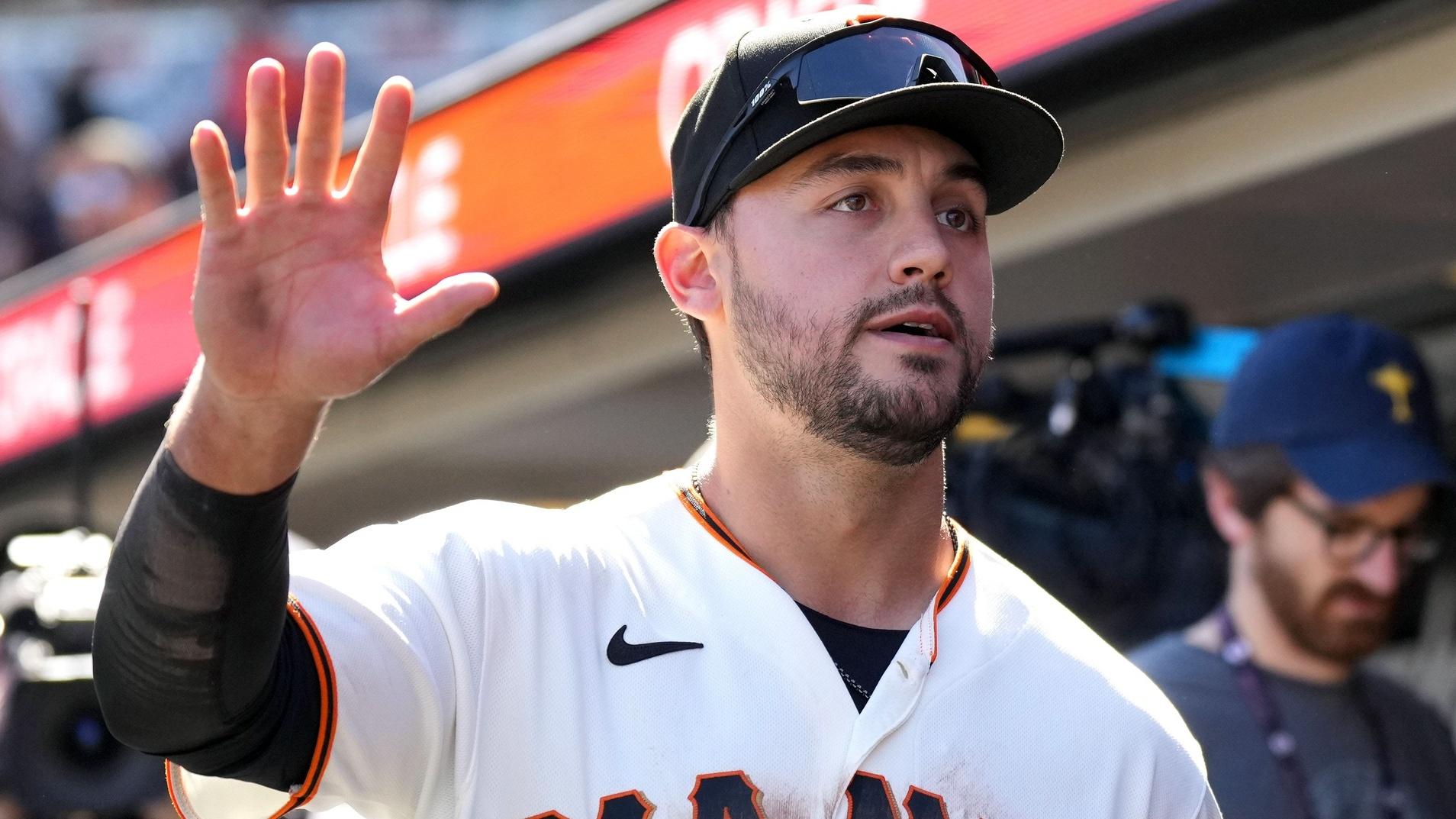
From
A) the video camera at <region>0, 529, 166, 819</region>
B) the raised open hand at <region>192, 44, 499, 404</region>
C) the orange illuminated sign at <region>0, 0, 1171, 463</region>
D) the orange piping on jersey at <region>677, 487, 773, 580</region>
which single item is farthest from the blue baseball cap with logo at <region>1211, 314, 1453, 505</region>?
the video camera at <region>0, 529, 166, 819</region>

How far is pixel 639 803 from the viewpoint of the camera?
150cm

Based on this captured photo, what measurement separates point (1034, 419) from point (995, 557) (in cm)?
155

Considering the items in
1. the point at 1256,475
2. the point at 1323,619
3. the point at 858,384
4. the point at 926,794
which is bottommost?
the point at 1323,619

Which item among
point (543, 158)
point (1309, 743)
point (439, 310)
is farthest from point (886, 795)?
point (543, 158)

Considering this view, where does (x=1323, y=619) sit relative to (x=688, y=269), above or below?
below

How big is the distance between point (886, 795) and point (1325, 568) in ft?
4.98

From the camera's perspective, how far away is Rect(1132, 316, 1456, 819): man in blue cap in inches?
107

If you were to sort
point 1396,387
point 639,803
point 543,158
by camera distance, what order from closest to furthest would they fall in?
1. point 639,803
2. point 1396,387
3. point 543,158

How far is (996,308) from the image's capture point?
3729mm

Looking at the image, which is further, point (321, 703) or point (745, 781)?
point (745, 781)

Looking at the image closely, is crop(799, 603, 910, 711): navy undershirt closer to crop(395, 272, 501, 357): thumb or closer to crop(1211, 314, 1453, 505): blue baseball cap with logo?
crop(395, 272, 501, 357): thumb

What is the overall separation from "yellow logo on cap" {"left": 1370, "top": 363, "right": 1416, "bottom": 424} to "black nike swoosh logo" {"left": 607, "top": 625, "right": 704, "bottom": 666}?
1701 millimetres

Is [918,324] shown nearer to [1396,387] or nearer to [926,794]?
[926,794]

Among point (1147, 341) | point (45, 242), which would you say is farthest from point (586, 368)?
point (45, 242)
